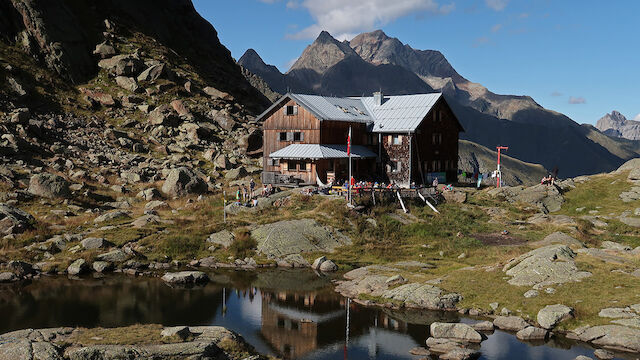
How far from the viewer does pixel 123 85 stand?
92.2 metres

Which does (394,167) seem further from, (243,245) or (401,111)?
(243,245)

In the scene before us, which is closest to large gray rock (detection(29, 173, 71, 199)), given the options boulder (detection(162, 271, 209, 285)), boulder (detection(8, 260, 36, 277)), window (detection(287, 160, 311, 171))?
boulder (detection(8, 260, 36, 277))

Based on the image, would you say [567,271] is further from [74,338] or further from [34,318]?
[34,318]

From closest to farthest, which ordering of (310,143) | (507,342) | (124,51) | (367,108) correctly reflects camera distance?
(507,342)
(310,143)
(367,108)
(124,51)

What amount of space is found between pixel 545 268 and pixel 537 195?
3096cm

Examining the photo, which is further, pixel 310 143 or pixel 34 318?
pixel 310 143

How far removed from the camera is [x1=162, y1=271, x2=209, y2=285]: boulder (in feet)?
124

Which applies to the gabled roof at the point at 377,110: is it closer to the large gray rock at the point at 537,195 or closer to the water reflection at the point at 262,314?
the large gray rock at the point at 537,195

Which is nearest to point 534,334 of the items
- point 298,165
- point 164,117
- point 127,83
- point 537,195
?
point 537,195

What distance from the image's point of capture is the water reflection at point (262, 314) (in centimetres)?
2655

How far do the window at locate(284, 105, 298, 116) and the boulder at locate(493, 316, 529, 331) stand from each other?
1584 inches

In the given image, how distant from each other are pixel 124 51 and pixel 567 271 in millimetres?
91234

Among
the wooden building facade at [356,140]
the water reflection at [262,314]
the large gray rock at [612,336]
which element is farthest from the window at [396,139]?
the large gray rock at [612,336]

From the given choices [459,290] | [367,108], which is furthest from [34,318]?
[367,108]
